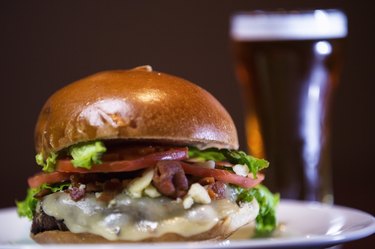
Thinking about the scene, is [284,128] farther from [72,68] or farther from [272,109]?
[72,68]

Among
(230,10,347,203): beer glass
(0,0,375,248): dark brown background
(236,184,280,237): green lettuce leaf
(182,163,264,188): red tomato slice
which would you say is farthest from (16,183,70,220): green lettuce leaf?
(0,0,375,248): dark brown background

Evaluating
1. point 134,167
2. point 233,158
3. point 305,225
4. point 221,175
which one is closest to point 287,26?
point 305,225

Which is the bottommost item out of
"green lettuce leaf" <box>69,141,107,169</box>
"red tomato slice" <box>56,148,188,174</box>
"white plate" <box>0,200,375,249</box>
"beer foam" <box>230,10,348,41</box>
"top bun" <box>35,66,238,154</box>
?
"white plate" <box>0,200,375,249</box>

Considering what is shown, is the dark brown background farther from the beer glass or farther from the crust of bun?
the crust of bun

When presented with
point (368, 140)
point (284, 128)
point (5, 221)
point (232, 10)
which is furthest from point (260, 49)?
A: point (368, 140)

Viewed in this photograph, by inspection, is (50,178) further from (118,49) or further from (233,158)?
(118,49)

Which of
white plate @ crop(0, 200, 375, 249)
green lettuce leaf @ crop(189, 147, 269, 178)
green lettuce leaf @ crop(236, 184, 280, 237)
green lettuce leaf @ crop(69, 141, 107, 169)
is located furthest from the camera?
green lettuce leaf @ crop(236, 184, 280, 237)

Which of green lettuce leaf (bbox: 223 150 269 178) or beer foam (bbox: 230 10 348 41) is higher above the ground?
beer foam (bbox: 230 10 348 41)
